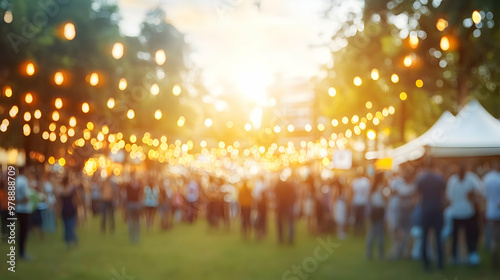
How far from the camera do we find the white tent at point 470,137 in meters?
15.1

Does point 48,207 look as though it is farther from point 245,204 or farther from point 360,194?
point 360,194

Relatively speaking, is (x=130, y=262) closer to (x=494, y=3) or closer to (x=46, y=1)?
(x=494, y=3)

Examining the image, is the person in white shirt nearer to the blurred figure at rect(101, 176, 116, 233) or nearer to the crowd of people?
the crowd of people

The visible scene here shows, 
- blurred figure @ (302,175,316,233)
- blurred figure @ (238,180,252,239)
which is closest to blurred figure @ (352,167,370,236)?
blurred figure @ (302,175,316,233)

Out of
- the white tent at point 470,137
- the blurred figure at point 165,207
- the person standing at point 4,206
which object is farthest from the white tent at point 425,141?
the person standing at point 4,206

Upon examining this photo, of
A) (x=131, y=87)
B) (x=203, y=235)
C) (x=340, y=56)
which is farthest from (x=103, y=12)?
(x=203, y=235)

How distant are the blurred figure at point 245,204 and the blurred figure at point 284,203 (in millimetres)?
1360

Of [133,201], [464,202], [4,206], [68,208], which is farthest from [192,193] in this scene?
[464,202]

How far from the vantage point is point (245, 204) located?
57.9ft

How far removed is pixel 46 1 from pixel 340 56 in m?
11.9

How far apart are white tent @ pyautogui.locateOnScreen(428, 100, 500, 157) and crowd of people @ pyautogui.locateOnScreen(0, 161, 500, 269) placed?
0.59 m

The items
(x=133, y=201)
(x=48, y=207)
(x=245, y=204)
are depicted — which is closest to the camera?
(x=133, y=201)

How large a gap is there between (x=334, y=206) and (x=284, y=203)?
12.7 feet

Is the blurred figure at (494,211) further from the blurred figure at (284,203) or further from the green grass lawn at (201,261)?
the blurred figure at (284,203)
